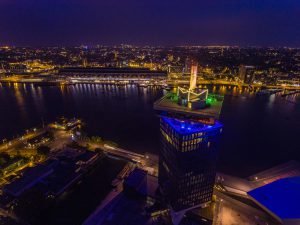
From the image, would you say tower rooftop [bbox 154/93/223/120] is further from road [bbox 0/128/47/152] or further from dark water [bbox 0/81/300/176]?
road [bbox 0/128/47/152]

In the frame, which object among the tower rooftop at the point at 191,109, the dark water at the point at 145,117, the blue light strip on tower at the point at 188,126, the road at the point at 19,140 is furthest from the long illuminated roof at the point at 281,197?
the road at the point at 19,140

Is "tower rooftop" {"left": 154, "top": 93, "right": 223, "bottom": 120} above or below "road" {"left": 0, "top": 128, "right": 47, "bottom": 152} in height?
above

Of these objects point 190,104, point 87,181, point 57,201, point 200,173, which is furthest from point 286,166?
point 57,201

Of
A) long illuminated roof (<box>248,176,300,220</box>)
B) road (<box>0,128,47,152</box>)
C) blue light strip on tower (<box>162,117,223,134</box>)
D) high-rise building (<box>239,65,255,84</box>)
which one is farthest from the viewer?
high-rise building (<box>239,65,255,84</box>)

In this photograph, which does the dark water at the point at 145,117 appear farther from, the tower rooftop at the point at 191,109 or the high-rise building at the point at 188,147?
the tower rooftop at the point at 191,109

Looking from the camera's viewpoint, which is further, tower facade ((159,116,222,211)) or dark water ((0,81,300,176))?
dark water ((0,81,300,176))

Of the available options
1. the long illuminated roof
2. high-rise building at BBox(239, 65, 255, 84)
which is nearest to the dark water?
the long illuminated roof
